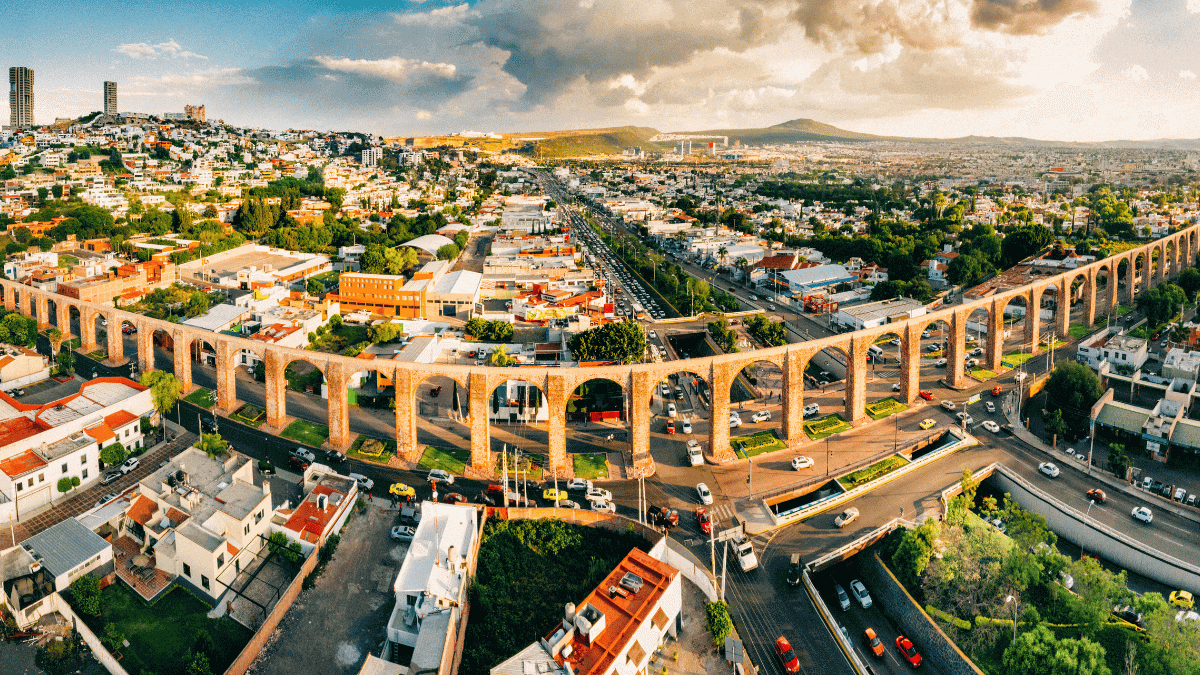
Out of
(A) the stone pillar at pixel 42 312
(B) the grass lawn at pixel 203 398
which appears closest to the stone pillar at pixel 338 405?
(B) the grass lawn at pixel 203 398

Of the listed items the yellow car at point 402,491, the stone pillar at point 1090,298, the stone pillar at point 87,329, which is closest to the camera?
the yellow car at point 402,491

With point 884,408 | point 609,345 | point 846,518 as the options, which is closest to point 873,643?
point 846,518

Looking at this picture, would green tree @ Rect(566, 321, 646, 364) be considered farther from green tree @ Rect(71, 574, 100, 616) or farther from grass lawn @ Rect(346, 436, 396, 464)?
green tree @ Rect(71, 574, 100, 616)

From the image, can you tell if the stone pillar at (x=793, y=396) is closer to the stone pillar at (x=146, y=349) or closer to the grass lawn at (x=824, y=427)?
the grass lawn at (x=824, y=427)

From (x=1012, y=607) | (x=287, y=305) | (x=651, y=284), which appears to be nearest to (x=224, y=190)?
(x=287, y=305)

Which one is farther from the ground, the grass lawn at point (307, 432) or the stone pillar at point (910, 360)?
the stone pillar at point (910, 360)

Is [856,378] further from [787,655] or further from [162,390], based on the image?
[162,390]
